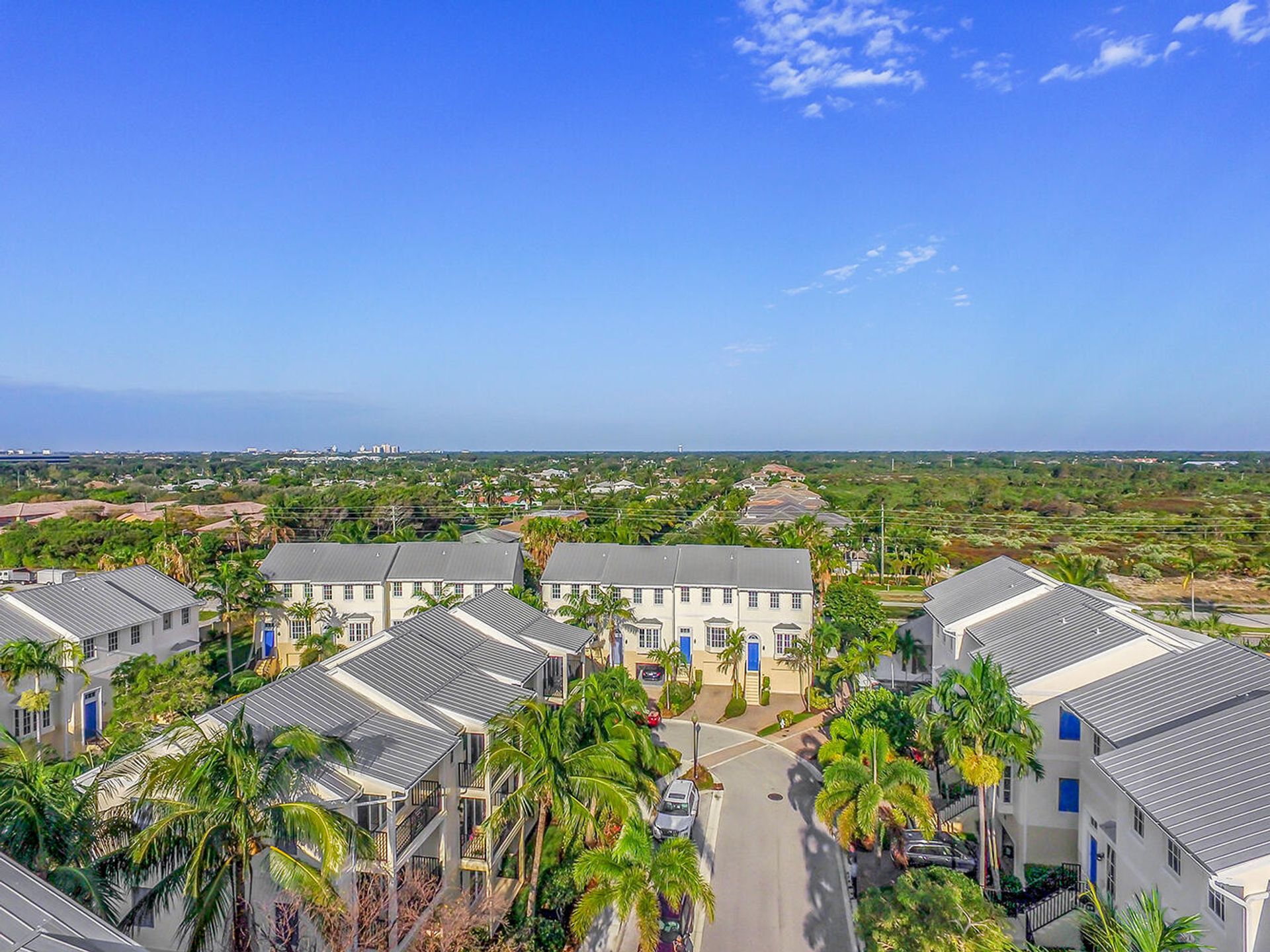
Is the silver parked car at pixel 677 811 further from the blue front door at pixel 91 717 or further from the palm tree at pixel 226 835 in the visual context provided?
the blue front door at pixel 91 717

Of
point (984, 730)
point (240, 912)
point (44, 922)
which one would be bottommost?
point (240, 912)

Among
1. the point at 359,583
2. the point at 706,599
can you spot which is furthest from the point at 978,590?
the point at 359,583

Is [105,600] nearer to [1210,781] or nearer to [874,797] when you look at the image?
[874,797]

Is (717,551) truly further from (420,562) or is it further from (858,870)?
(858,870)

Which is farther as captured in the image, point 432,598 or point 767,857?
point 432,598

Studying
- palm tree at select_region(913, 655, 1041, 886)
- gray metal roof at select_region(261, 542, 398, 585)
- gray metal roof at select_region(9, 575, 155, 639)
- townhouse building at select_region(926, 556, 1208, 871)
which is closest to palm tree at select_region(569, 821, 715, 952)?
palm tree at select_region(913, 655, 1041, 886)

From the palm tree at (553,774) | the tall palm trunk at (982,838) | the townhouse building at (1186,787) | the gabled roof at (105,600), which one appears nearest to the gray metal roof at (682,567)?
the gabled roof at (105,600)

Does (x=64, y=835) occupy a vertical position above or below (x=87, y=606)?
above

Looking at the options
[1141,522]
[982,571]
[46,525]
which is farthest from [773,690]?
A: [1141,522]
